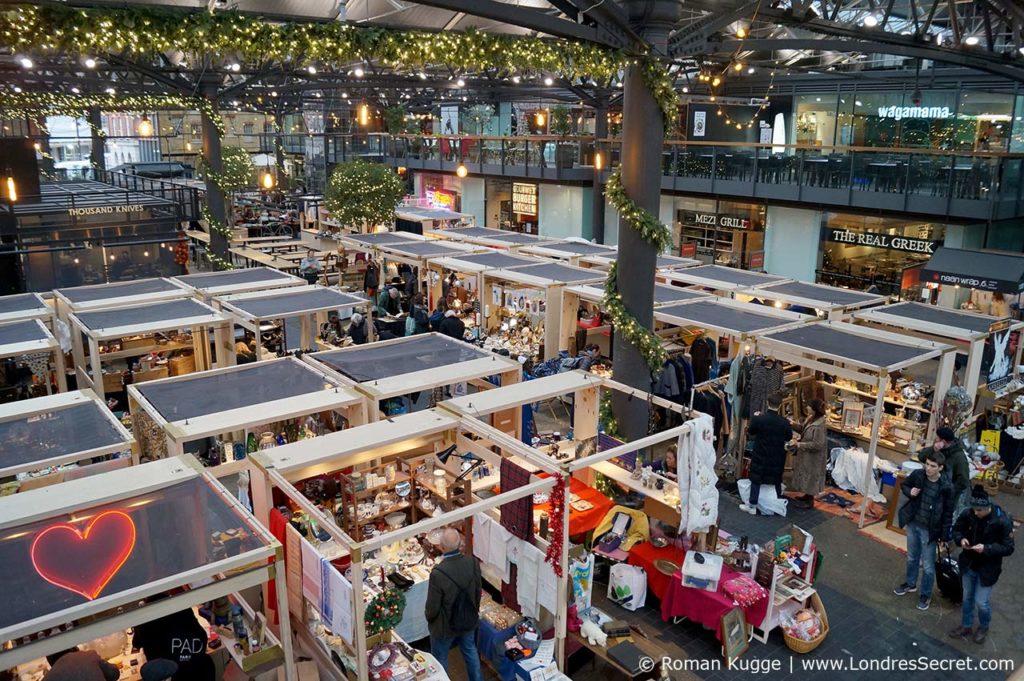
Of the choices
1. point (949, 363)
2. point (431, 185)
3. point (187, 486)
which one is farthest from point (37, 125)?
point (949, 363)

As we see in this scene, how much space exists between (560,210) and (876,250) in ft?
36.2

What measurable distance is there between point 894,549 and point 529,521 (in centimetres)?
469

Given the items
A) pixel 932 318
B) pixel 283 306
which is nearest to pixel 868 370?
pixel 932 318

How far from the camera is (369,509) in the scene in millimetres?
7168

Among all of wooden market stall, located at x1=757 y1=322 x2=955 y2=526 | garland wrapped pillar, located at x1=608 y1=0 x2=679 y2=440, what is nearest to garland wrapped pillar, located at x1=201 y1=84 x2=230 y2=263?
garland wrapped pillar, located at x1=608 y1=0 x2=679 y2=440

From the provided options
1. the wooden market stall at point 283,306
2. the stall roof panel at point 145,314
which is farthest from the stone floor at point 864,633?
the stall roof panel at point 145,314

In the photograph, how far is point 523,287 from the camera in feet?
47.9

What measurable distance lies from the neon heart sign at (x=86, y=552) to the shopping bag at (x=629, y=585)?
13.7ft

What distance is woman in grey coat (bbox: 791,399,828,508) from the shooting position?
29.3ft

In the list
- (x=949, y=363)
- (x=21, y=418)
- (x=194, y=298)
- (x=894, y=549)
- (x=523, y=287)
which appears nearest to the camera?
(x=21, y=418)

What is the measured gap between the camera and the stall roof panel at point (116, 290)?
11625 mm

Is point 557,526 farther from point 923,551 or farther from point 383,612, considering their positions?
point 923,551

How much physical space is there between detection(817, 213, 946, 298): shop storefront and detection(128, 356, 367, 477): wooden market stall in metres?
13.9

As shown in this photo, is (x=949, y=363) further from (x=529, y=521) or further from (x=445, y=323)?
(x=445, y=323)
